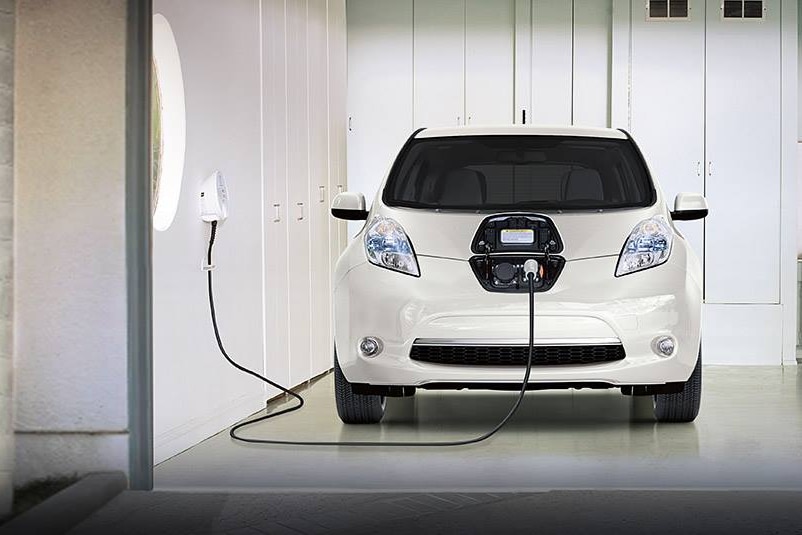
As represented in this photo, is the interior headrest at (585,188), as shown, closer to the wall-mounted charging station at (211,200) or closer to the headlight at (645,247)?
the headlight at (645,247)

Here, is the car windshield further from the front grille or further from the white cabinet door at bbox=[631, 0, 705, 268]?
the white cabinet door at bbox=[631, 0, 705, 268]

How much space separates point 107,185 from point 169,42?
1062mm

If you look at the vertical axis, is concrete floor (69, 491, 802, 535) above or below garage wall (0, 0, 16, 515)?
below

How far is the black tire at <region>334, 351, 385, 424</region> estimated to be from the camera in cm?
536

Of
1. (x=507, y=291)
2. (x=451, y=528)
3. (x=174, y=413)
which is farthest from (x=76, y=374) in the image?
(x=507, y=291)

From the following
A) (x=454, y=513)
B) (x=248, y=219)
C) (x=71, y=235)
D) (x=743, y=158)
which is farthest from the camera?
(x=743, y=158)

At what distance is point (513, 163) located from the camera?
5613 mm

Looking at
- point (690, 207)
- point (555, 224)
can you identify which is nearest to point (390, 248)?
point (555, 224)

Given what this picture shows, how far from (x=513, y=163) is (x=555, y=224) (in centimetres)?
59

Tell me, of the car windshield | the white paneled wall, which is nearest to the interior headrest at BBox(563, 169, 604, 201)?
the car windshield

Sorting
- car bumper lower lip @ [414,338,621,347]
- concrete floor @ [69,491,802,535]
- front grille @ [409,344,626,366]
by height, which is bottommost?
concrete floor @ [69,491,802,535]

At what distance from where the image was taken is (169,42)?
192 inches

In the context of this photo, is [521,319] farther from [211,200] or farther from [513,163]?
[211,200]

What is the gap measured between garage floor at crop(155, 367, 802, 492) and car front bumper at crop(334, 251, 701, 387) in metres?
0.29
